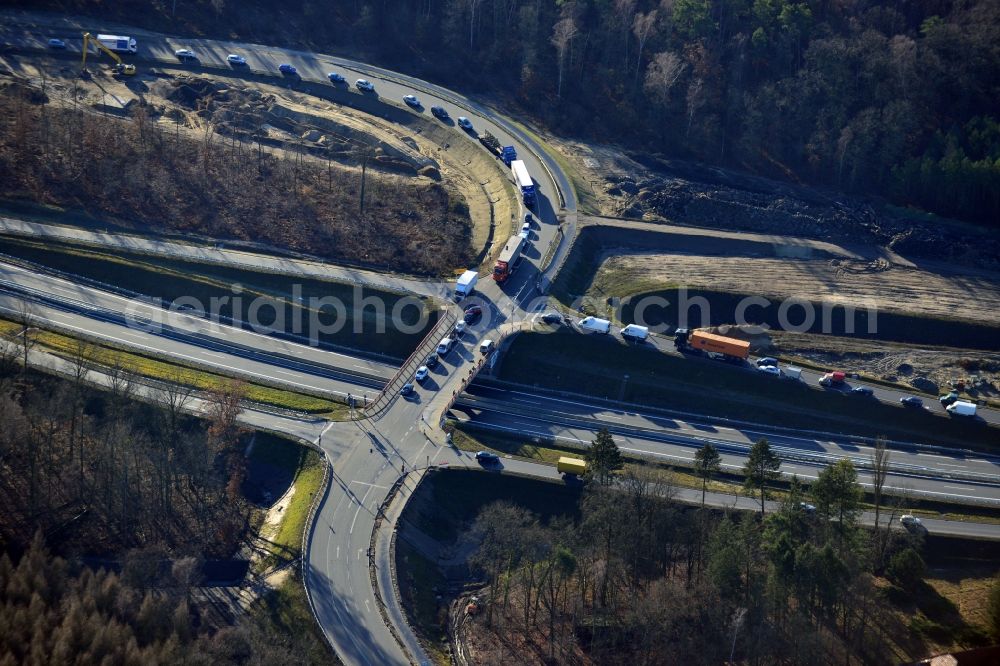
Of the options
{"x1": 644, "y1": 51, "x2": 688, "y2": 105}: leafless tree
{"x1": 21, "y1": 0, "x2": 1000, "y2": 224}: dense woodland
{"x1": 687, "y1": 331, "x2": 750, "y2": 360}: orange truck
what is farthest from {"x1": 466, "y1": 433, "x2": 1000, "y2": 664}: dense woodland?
{"x1": 644, "y1": 51, "x2": 688, "y2": 105}: leafless tree

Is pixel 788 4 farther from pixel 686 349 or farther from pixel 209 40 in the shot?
pixel 209 40

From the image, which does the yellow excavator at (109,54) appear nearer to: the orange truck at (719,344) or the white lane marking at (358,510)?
the white lane marking at (358,510)

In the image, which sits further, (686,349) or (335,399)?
(686,349)

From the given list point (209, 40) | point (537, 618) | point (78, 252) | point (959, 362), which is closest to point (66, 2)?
point (209, 40)

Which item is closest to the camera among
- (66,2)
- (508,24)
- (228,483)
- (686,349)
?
(228,483)

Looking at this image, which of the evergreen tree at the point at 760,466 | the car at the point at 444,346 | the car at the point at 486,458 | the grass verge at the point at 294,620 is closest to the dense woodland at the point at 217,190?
the car at the point at 444,346

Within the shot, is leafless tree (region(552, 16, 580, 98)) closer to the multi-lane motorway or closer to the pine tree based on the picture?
the multi-lane motorway

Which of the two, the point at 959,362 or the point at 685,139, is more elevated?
the point at 685,139

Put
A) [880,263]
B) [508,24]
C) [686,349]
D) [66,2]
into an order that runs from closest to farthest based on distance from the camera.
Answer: [686,349]
[880,263]
[66,2]
[508,24]
